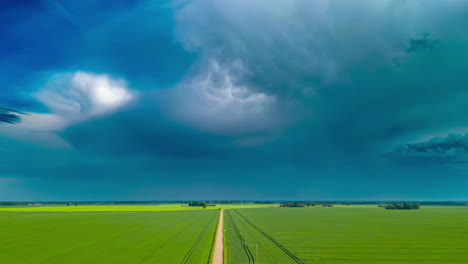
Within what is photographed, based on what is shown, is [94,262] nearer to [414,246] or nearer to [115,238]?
[115,238]

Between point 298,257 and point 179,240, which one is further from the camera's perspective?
point 179,240

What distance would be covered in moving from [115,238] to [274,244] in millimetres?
34076

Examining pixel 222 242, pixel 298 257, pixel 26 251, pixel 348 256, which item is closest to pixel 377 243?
pixel 348 256

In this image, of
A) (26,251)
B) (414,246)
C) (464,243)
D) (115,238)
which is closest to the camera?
(26,251)

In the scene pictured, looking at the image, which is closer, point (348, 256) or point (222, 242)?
point (348, 256)

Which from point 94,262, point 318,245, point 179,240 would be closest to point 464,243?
point 318,245

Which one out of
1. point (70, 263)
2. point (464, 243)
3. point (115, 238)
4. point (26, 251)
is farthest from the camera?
point (115, 238)

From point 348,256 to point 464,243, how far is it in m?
31.7

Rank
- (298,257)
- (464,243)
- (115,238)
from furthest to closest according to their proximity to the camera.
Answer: (115,238) → (464,243) → (298,257)

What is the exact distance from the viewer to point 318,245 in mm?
57844

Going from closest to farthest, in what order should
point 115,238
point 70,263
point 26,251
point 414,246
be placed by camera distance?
point 70,263, point 26,251, point 414,246, point 115,238

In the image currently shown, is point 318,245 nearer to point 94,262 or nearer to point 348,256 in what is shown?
point 348,256

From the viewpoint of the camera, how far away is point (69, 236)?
70125 millimetres

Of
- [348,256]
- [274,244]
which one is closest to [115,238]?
[274,244]
